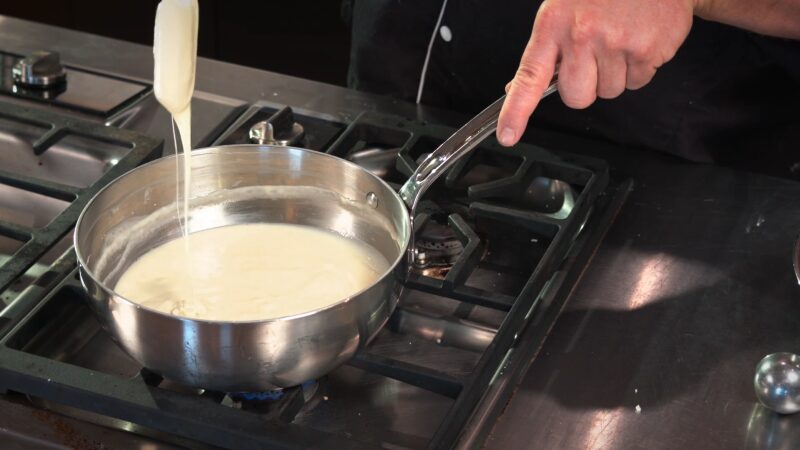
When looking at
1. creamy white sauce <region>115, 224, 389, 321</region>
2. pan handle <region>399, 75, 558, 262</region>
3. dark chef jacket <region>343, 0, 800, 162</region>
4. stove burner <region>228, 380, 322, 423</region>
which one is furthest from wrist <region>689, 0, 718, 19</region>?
stove burner <region>228, 380, 322, 423</region>

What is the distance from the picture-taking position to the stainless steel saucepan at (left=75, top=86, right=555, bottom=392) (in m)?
0.69

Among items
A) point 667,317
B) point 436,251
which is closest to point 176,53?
point 436,251

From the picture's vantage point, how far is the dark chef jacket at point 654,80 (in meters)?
1.12

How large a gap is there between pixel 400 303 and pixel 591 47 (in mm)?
264

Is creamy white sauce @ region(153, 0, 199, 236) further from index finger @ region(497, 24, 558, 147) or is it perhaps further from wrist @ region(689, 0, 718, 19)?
wrist @ region(689, 0, 718, 19)

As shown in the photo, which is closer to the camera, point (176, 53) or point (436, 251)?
point (176, 53)

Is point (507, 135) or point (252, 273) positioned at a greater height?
point (507, 135)

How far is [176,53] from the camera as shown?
0.84 m

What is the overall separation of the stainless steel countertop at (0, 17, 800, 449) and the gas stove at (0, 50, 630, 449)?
0.02 meters

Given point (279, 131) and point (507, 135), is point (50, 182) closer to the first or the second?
point (279, 131)

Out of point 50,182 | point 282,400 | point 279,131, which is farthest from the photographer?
point 279,131

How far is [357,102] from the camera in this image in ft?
3.91

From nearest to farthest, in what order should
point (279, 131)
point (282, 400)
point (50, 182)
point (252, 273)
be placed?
point (282, 400) < point (252, 273) < point (50, 182) < point (279, 131)

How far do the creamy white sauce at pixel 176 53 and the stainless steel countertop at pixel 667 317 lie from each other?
0.30 metres
